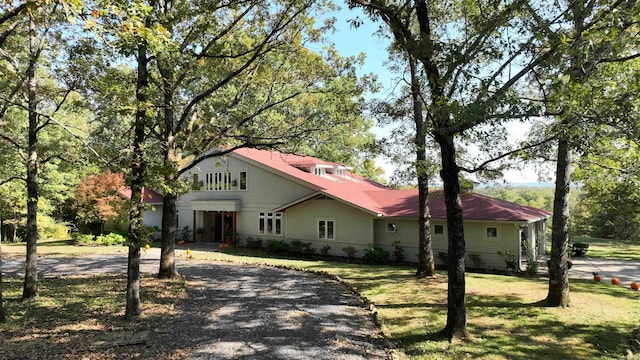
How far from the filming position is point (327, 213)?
2148 cm

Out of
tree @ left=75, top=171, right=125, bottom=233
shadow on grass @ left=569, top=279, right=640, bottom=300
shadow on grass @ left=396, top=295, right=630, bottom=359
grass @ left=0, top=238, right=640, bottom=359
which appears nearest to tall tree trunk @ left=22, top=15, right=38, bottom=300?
grass @ left=0, top=238, right=640, bottom=359

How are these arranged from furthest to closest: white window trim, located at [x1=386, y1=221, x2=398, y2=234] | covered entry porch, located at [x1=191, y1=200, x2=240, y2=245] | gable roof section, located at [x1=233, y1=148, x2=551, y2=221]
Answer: covered entry porch, located at [x1=191, y1=200, x2=240, y2=245] < white window trim, located at [x1=386, y1=221, x2=398, y2=234] < gable roof section, located at [x1=233, y1=148, x2=551, y2=221]

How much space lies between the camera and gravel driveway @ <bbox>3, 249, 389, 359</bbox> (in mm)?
6957

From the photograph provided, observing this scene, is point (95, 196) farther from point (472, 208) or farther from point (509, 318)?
point (509, 318)

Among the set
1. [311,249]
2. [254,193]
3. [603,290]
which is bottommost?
[603,290]

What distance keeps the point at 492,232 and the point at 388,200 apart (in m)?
6.26

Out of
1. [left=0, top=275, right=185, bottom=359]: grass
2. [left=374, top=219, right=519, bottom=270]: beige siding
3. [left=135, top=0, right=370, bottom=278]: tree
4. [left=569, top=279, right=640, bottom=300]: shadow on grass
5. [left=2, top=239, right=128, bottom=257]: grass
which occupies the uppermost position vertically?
[left=135, top=0, right=370, bottom=278]: tree

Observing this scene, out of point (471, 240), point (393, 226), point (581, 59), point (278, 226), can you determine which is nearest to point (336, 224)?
point (393, 226)

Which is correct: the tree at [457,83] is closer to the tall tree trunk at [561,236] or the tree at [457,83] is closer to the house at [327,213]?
the tall tree trunk at [561,236]

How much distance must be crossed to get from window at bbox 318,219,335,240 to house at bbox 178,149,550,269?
60 millimetres

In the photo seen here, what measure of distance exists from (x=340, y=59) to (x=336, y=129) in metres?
2.68

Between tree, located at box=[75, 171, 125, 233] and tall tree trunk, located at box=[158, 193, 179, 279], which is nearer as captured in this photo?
tall tree trunk, located at box=[158, 193, 179, 279]

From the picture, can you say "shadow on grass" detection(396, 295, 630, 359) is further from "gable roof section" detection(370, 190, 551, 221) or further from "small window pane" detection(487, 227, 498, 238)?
"small window pane" detection(487, 227, 498, 238)

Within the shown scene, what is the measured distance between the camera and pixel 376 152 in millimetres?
13734
